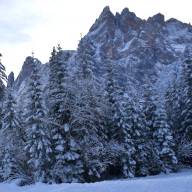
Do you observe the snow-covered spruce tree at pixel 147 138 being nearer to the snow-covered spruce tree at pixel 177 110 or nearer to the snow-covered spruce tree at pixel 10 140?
the snow-covered spruce tree at pixel 177 110

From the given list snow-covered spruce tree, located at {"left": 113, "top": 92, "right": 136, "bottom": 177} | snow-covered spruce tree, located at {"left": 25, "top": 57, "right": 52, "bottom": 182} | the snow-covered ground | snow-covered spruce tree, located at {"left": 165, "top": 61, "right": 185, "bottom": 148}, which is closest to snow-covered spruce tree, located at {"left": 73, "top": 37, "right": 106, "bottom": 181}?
snow-covered spruce tree, located at {"left": 113, "top": 92, "right": 136, "bottom": 177}

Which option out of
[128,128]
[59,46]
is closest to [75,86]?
[59,46]

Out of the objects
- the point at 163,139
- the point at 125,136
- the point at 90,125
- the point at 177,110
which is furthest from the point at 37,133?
the point at 177,110

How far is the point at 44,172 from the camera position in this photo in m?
38.7

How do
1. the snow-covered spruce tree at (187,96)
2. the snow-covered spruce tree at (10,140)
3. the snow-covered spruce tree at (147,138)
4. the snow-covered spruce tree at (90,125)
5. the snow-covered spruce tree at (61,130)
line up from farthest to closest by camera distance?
the snow-covered spruce tree at (187,96) → the snow-covered spruce tree at (147,138) → the snow-covered spruce tree at (10,140) → the snow-covered spruce tree at (90,125) → the snow-covered spruce tree at (61,130)

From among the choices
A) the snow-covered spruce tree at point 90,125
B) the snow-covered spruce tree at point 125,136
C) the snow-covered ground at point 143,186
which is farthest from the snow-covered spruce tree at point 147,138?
→ the snow-covered ground at point 143,186

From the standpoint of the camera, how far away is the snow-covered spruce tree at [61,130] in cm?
3678

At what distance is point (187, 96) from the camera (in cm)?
5188

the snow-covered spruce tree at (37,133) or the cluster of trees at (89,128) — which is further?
the snow-covered spruce tree at (37,133)

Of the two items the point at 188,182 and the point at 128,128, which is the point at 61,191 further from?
the point at 128,128

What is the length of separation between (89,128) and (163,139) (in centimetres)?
1377

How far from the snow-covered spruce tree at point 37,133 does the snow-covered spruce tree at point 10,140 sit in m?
3.79

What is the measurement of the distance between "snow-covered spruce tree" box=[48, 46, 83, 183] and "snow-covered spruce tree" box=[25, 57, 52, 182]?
0.89 m

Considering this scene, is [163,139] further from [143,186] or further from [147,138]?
[143,186]
